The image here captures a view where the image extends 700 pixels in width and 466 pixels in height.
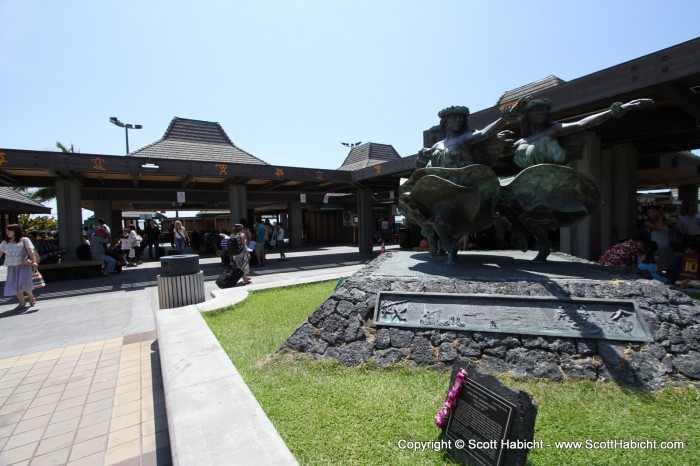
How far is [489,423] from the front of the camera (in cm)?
193

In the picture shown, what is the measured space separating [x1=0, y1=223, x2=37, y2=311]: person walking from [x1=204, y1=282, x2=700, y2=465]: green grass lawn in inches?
268

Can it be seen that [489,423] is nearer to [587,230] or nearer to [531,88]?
[587,230]

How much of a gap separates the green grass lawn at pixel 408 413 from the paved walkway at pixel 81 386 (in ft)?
3.41

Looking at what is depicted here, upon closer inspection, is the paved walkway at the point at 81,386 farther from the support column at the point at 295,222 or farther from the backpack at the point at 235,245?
the support column at the point at 295,222

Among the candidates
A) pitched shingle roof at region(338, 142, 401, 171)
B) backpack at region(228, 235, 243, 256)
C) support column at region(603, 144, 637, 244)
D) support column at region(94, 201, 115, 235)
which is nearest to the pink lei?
backpack at region(228, 235, 243, 256)

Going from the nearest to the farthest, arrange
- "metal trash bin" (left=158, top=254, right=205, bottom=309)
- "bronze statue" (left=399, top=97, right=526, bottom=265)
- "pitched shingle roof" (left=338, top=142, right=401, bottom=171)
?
1. "bronze statue" (left=399, top=97, right=526, bottom=265)
2. "metal trash bin" (left=158, top=254, right=205, bottom=309)
3. "pitched shingle roof" (left=338, top=142, right=401, bottom=171)

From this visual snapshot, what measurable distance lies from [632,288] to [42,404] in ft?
19.7

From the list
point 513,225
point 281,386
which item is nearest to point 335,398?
point 281,386

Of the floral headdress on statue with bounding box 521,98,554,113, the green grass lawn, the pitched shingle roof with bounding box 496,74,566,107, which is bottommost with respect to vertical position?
the green grass lawn

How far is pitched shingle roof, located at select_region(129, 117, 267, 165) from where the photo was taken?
51.6 ft

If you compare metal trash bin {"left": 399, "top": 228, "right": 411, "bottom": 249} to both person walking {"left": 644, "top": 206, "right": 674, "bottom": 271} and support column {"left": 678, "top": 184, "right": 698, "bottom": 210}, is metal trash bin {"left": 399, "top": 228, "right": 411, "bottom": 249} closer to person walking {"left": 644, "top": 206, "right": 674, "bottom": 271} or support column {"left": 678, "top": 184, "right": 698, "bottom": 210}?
person walking {"left": 644, "top": 206, "right": 674, "bottom": 271}

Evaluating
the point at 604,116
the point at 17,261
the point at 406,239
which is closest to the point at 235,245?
the point at 17,261

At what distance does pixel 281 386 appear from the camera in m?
3.17

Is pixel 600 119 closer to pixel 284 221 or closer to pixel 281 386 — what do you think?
pixel 281 386
